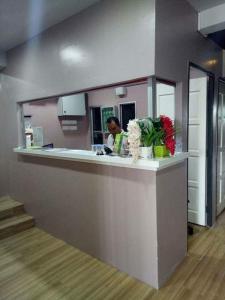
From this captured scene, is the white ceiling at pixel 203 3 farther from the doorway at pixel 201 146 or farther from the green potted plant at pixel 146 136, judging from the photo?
the green potted plant at pixel 146 136

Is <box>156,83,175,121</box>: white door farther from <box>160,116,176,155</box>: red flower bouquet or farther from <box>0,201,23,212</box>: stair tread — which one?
<box>0,201,23,212</box>: stair tread

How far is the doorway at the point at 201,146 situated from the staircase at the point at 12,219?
232 cm

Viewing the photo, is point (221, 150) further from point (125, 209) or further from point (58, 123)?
point (58, 123)

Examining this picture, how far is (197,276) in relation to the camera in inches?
83.7

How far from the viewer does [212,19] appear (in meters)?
2.38

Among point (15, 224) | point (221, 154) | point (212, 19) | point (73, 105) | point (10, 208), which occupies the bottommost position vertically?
point (15, 224)

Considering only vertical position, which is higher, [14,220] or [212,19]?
[212,19]

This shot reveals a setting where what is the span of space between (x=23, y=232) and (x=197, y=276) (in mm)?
2243

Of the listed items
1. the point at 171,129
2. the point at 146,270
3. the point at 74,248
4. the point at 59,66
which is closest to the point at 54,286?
the point at 74,248

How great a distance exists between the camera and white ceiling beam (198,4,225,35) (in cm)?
233

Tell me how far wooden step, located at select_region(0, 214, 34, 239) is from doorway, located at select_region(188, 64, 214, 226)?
2286 mm

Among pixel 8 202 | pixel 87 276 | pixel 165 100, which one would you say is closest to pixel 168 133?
pixel 165 100

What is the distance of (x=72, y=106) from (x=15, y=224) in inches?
88.8

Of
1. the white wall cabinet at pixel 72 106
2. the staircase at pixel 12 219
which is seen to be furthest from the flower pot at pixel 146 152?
the white wall cabinet at pixel 72 106
